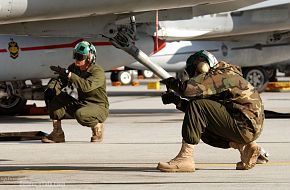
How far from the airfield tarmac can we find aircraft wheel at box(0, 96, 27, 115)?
70.3 inches

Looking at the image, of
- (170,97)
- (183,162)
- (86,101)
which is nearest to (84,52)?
(86,101)

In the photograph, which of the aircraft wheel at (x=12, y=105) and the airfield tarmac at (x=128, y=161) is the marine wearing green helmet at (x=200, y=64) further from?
the aircraft wheel at (x=12, y=105)

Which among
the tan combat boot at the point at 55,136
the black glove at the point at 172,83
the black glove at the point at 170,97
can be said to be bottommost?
the tan combat boot at the point at 55,136

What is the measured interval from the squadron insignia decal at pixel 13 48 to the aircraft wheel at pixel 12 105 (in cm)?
198

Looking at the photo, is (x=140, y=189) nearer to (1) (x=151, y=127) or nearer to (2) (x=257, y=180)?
(2) (x=257, y=180)

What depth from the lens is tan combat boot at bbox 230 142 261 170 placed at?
32.4ft

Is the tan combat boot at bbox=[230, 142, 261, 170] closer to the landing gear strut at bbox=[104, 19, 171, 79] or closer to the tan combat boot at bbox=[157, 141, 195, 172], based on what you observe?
the tan combat boot at bbox=[157, 141, 195, 172]

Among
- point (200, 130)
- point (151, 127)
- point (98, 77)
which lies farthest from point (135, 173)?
point (151, 127)

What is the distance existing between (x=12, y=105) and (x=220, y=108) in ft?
33.8

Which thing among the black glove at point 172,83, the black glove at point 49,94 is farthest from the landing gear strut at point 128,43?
the black glove at point 172,83

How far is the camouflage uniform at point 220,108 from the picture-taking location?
9.48m

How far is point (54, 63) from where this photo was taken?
17781 mm

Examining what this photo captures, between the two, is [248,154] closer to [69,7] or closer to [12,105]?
[69,7]

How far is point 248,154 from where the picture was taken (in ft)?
32.5
